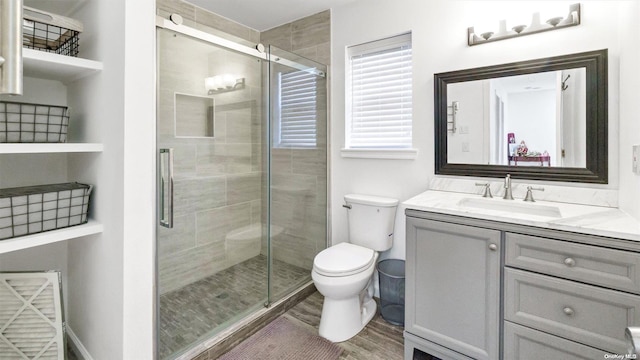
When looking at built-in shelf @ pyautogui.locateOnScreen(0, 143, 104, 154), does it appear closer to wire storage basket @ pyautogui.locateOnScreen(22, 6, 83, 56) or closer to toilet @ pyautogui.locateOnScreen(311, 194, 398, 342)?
wire storage basket @ pyautogui.locateOnScreen(22, 6, 83, 56)

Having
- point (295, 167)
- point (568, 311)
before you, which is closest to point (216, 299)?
point (295, 167)

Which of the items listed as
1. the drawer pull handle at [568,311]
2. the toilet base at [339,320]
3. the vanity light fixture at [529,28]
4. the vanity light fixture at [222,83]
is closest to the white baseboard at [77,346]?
the toilet base at [339,320]

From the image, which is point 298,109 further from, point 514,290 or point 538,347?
point 538,347

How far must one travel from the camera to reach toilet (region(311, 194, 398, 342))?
1850 millimetres

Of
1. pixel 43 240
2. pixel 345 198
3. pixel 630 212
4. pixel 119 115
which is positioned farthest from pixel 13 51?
pixel 630 212

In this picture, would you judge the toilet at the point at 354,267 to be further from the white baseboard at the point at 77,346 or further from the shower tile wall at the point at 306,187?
the white baseboard at the point at 77,346

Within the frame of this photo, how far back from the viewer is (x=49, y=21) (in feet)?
3.72

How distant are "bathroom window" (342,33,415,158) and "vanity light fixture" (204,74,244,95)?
88 centimetres

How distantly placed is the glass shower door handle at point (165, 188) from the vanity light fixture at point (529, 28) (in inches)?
76.2

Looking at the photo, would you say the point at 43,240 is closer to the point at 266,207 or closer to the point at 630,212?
the point at 266,207

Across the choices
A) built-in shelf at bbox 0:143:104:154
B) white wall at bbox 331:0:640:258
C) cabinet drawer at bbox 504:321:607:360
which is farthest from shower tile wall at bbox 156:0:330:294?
cabinet drawer at bbox 504:321:607:360

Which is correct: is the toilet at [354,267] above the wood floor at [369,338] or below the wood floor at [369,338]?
above

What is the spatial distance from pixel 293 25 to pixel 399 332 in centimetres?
269

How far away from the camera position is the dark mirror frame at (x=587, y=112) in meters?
1.57
